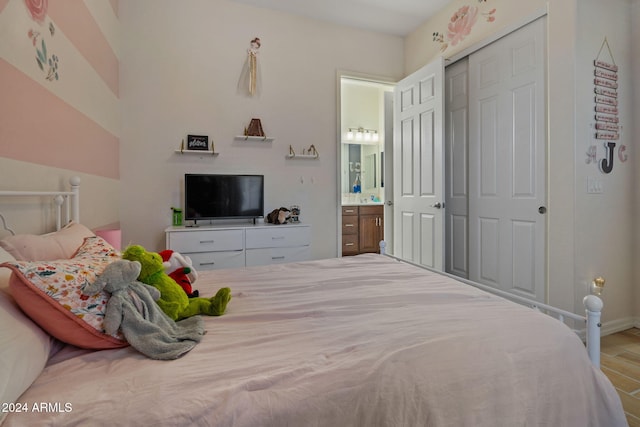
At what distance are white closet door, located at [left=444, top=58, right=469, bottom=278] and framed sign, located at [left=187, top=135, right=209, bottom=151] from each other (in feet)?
7.93

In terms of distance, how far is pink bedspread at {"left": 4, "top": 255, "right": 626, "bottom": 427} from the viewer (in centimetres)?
71

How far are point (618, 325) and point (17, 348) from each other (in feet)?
11.3

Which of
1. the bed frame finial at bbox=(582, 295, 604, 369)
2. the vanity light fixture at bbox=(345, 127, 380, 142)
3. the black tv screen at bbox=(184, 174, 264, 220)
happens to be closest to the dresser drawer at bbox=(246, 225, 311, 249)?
the black tv screen at bbox=(184, 174, 264, 220)

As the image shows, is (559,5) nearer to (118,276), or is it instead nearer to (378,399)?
(378,399)

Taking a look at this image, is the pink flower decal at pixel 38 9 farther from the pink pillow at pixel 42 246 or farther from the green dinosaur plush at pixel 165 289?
the green dinosaur plush at pixel 165 289

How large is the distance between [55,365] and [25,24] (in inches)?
59.5

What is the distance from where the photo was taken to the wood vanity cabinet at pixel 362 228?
16.0ft

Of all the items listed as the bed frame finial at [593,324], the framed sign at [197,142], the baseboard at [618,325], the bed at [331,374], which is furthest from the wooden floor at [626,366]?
the framed sign at [197,142]

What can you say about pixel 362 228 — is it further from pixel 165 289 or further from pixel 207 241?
pixel 165 289

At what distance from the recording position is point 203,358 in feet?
2.89

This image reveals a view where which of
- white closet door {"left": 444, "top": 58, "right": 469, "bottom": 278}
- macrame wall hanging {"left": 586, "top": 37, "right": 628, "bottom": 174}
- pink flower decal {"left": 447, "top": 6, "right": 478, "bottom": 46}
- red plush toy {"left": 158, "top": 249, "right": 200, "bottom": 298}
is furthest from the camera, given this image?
white closet door {"left": 444, "top": 58, "right": 469, "bottom": 278}

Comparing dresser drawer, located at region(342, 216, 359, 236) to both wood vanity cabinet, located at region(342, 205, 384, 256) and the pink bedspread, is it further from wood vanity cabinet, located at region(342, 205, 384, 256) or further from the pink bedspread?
the pink bedspread

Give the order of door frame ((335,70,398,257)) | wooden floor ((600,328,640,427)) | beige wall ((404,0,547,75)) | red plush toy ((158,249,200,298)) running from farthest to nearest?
door frame ((335,70,398,257)) → beige wall ((404,0,547,75)) → wooden floor ((600,328,640,427)) → red plush toy ((158,249,200,298))

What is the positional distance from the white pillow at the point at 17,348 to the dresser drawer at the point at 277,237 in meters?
2.15
